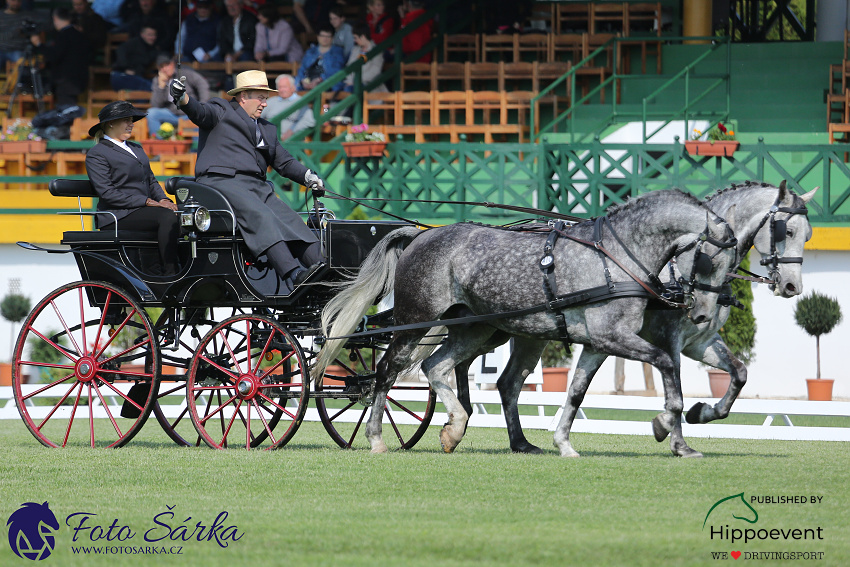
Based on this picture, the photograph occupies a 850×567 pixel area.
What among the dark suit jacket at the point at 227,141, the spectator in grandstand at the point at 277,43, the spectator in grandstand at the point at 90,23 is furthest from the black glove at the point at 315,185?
the spectator in grandstand at the point at 90,23

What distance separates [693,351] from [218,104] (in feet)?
12.3

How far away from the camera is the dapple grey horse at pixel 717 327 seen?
7.95 meters

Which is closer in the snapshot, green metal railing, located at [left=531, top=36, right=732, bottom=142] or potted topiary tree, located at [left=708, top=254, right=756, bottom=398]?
potted topiary tree, located at [left=708, top=254, right=756, bottom=398]

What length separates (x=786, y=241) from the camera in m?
7.96

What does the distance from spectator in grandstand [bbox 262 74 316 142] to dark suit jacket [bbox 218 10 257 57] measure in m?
1.92

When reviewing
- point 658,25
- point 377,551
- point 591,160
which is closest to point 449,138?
point 591,160

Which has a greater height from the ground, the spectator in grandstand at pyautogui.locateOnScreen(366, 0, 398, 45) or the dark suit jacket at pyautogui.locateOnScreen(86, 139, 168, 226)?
the spectator in grandstand at pyautogui.locateOnScreen(366, 0, 398, 45)

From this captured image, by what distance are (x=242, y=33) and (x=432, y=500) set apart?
14891 millimetres

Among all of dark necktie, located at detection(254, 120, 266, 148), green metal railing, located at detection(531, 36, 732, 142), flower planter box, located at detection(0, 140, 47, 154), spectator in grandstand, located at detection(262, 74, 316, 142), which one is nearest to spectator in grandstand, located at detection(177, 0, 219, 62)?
spectator in grandstand, located at detection(262, 74, 316, 142)

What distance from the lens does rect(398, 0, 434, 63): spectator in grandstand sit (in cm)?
1916

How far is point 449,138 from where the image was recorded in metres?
17.6

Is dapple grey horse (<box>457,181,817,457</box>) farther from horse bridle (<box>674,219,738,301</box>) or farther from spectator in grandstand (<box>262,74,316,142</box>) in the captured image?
spectator in grandstand (<box>262,74,316,142</box>)

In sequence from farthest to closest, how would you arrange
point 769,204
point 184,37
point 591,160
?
point 184,37 → point 591,160 → point 769,204

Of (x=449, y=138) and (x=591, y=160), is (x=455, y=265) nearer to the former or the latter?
(x=591, y=160)
